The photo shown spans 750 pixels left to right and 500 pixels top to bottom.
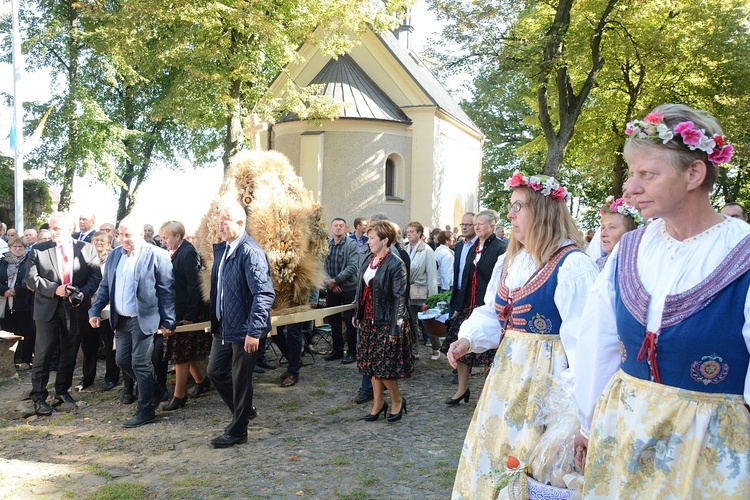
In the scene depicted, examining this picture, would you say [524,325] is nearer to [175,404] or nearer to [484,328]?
[484,328]

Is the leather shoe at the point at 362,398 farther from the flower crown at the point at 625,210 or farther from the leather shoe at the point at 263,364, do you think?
the flower crown at the point at 625,210

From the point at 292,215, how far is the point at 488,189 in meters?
35.5

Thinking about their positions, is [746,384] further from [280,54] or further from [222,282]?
[280,54]

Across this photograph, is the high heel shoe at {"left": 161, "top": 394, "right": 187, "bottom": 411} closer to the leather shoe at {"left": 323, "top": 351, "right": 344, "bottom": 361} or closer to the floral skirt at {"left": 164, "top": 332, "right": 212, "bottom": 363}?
the floral skirt at {"left": 164, "top": 332, "right": 212, "bottom": 363}

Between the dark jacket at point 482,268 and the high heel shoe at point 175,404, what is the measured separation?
3.23m

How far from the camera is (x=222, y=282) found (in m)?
5.96

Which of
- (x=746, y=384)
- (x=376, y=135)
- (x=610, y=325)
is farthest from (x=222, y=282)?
(x=376, y=135)

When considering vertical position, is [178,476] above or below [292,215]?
below

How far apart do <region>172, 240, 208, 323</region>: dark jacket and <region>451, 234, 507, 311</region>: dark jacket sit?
294 centimetres

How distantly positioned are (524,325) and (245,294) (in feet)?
9.84

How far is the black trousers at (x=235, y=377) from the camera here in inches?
229

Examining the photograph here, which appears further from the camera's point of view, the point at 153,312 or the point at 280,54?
the point at 280,54

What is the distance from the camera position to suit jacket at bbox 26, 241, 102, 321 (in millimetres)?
7090

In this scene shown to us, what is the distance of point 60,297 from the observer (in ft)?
23.5
